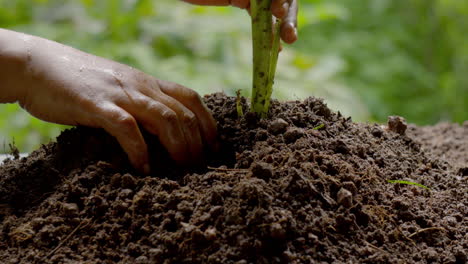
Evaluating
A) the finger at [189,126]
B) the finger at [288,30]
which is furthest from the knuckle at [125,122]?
the finger at [288,30]

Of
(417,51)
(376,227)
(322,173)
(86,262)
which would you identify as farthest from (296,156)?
(417,51)

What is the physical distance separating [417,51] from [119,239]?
410 centimetres

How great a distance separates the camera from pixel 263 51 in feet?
3.77

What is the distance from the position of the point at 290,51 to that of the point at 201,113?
2.38m

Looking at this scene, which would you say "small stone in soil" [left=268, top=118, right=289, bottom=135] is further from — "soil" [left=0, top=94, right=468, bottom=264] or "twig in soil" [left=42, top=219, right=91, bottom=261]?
"twig in soil" [left=42, top=219, right=91, bottom=261]

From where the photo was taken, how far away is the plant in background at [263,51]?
113 centimetres

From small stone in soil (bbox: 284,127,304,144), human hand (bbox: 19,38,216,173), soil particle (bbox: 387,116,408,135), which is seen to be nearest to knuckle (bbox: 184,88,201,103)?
human hand (bbox: 19,38,216,173)

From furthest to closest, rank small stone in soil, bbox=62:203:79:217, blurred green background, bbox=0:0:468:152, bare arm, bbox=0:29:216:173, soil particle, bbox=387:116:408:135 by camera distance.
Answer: blurred green background, bbox=0:0:468:152
soil particle, bbox=387:116:408:135
bare arm, bbox=0:29:216:173
small stone in soil, bbox=62:203:79:217

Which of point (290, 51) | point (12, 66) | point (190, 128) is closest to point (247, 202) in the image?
point (190, 128)

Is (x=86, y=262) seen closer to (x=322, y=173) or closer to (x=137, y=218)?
(x=137, y=218)

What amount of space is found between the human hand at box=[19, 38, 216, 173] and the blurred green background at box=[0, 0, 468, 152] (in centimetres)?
104

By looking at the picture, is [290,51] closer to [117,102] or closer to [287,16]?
[287,16]

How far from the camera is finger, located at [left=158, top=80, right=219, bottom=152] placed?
1.20 m

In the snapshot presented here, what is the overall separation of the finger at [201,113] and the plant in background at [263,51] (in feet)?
0.39
